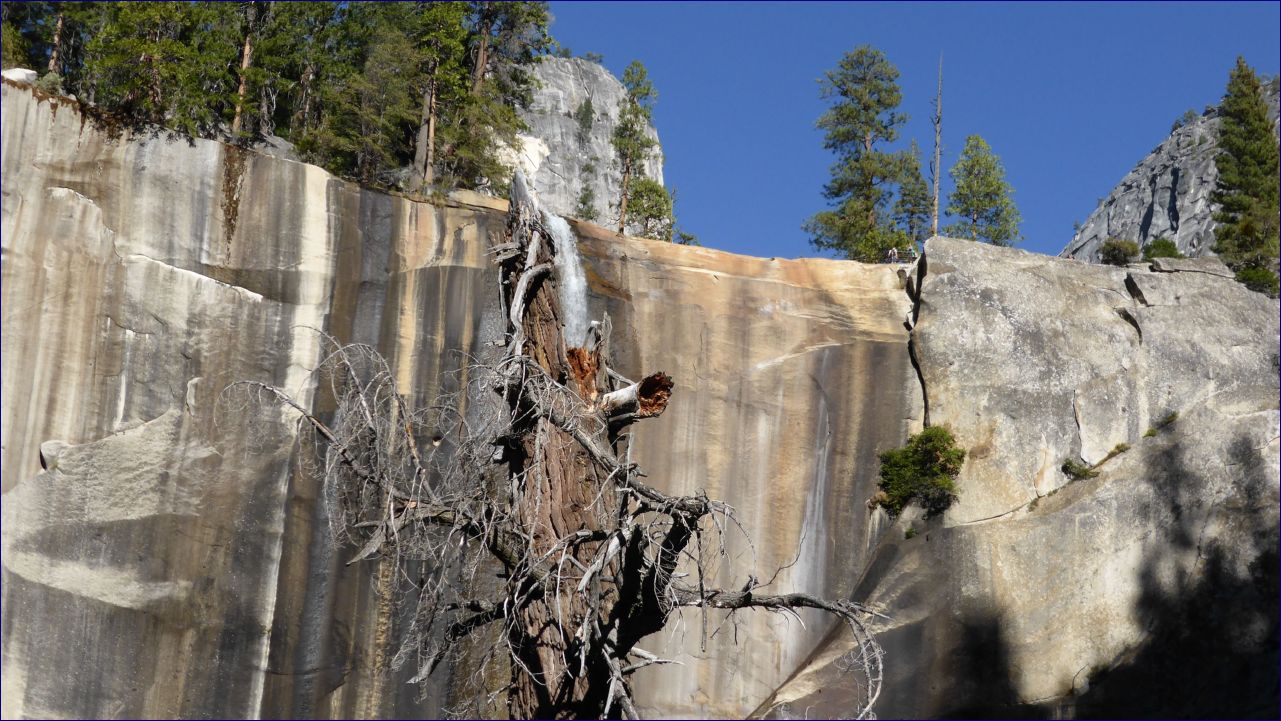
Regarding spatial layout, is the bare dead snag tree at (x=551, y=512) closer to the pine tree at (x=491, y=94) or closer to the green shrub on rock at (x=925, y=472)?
the green shrub on rock at (x=925, y=472)

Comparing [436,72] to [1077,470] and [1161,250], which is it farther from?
[1161,250]

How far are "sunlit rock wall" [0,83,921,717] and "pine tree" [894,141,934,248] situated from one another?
13.1 m

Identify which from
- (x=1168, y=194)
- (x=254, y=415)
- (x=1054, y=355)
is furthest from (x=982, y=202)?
(x=1168, y=194)

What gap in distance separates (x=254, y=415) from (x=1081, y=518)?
15.0 m

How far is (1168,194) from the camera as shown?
74375 mm

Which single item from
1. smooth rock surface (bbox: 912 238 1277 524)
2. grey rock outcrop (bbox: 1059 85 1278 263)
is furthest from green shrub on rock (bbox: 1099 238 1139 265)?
grey rock outcrop (bbox: 1059 85 1278 263)

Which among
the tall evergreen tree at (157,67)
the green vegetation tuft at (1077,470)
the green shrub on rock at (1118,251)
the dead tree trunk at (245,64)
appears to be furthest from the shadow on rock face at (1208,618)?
the dead tree trunk at (245,64)

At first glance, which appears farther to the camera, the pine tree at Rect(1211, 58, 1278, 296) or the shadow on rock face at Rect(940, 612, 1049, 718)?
the pine tree at Rect(1211, 58, 1278, 296)

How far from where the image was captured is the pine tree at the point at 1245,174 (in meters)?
32.2

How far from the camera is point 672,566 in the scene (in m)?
6.98

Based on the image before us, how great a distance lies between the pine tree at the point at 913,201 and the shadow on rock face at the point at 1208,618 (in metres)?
16.4

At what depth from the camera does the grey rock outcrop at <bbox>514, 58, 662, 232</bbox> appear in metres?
60.7

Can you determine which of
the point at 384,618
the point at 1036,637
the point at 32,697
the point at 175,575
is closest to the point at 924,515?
the point at 1036,637

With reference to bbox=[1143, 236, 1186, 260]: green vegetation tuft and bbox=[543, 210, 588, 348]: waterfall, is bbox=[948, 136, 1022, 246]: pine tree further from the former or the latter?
bbox=[543, 210, 588, 348]: waterfall
